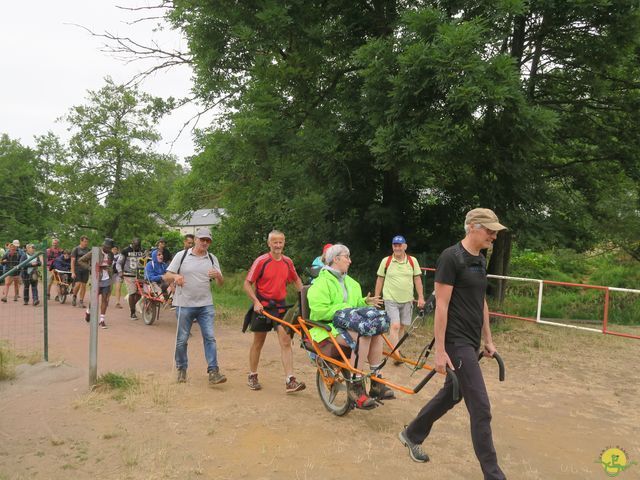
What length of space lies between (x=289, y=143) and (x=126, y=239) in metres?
27.2

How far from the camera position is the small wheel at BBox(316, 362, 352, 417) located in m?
4.90

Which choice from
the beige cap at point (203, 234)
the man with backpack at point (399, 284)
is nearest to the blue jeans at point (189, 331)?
the beige cap at point (203, 234)

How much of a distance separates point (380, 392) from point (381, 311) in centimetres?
75

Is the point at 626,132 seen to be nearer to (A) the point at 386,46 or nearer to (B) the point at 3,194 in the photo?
(A) the point at 386,46

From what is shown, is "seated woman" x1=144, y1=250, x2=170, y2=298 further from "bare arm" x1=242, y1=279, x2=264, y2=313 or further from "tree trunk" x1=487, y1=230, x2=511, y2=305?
"tree trunk" x1=487, y1=230, x2=511, y2=305

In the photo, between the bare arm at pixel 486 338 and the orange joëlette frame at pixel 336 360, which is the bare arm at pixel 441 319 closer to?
the bare arm at pixel 486 338

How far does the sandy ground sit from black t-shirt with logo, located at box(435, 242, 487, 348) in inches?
43.1

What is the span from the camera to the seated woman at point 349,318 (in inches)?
185

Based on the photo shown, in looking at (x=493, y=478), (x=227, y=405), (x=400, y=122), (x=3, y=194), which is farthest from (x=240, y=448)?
(x=3, y=194)

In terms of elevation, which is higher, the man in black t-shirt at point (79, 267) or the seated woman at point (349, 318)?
the seated woman at point (349, 318)

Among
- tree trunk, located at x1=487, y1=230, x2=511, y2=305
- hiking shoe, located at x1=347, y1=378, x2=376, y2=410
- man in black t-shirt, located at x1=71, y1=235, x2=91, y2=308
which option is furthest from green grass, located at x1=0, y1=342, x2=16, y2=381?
tree trunk, located at x1=487, y1=230, x2=511, y2=305

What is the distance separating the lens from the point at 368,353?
15.9 feet

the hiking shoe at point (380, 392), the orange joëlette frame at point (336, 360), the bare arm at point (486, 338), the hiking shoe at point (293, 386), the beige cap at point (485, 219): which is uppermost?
the beige cap at point (485, 219)

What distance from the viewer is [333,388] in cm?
516
